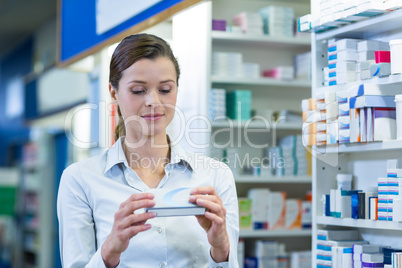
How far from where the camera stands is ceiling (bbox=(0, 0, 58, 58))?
8.54m

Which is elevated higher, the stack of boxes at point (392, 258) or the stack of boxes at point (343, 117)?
the stack of boxes at point (343, 117)

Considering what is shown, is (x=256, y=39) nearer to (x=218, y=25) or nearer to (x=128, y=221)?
(x=218, y=25)

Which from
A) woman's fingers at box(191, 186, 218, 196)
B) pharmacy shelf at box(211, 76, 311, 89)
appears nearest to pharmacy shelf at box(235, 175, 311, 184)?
pharmacy shelf at box(211, 76, 311, 89)

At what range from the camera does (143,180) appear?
6.10ft

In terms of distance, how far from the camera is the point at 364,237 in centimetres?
270

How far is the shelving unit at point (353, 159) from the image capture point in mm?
2479

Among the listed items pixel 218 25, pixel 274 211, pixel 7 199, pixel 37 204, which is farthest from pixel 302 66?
pixel 7 199

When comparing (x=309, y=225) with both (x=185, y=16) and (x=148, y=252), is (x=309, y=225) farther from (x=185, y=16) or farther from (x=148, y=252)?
(x=148, y=252)

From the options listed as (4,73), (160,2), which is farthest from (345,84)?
(4,73)

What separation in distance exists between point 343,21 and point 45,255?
22.9ft

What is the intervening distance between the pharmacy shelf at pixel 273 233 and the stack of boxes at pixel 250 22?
1.54 meters

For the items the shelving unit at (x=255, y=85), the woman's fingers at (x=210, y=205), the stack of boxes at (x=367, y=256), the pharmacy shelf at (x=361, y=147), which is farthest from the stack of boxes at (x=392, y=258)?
the shelving unit at (x=255, y=85)

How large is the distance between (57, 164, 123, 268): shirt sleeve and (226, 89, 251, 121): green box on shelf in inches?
105
